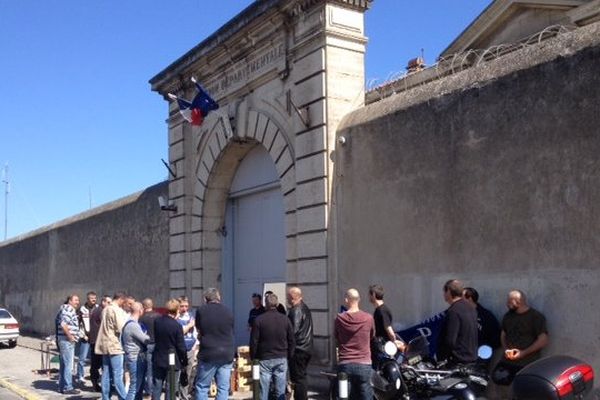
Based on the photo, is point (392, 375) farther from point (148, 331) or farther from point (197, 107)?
point (197, 107)

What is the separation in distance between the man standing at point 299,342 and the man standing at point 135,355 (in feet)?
6.92

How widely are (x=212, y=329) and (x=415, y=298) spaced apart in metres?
2.67

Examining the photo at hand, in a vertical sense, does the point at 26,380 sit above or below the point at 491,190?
below

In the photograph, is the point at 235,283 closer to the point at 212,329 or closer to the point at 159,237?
the point at 159,237

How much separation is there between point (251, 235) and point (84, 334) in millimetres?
3543

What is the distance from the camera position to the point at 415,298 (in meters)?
9.62

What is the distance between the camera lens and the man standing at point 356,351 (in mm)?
7668

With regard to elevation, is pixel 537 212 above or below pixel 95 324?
above

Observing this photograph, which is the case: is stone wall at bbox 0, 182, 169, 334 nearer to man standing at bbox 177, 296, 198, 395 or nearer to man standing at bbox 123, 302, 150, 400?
man standing at bbox 177, 296, 198, 395

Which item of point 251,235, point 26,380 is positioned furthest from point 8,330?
point 251,235

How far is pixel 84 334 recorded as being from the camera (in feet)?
45.9

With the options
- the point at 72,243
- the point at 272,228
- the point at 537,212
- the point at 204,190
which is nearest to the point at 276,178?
the point at 272,228

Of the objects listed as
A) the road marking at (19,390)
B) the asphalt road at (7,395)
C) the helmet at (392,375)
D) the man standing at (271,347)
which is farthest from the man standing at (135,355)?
the helmet at (392,375)

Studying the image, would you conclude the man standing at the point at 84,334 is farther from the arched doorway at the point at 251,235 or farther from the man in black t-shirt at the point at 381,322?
the man in black t-shirt at the point at 381,322
